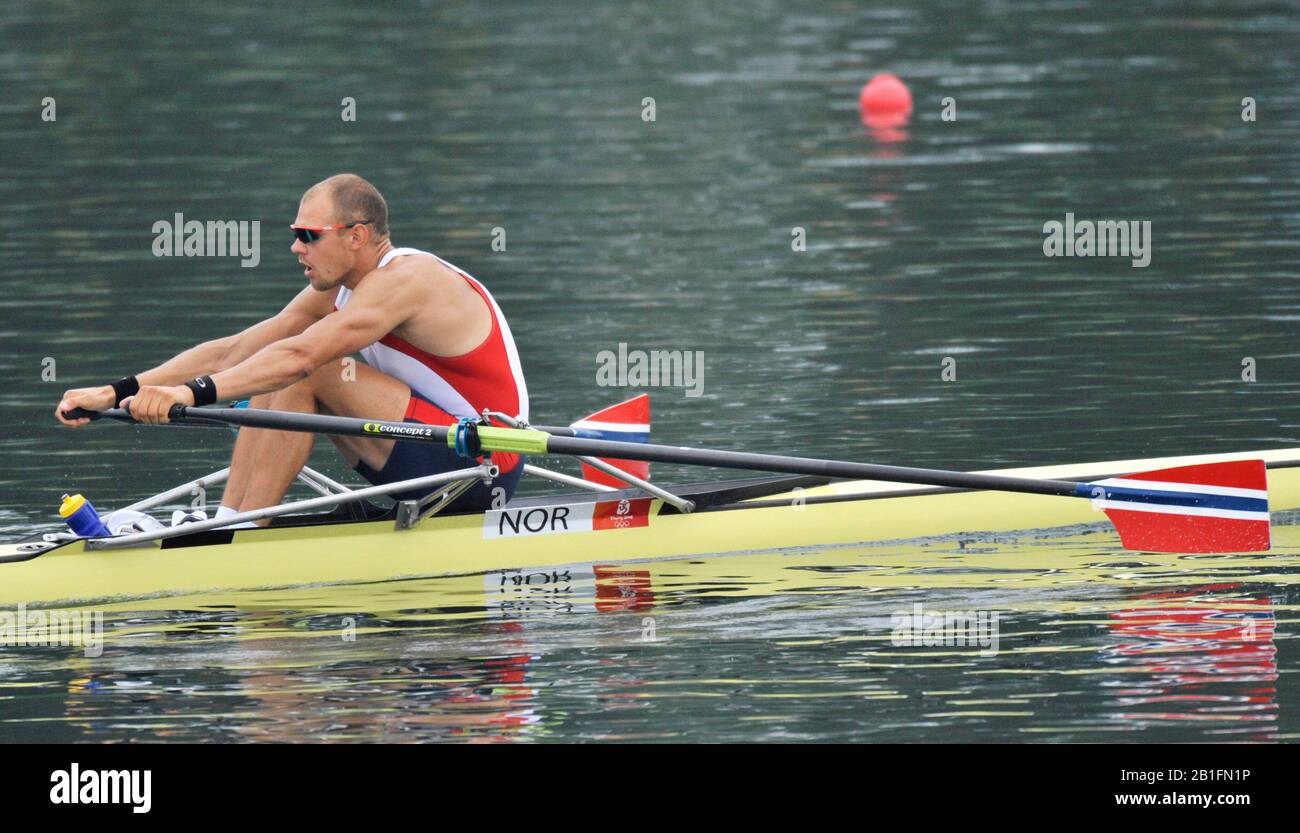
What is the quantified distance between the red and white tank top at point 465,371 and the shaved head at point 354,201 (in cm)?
23

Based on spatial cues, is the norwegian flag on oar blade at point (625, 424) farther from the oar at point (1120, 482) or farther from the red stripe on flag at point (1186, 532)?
the red stripe on flag at point (1186, 532)

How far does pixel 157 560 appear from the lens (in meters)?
8.96

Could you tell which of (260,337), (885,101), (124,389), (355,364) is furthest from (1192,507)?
(885,101)

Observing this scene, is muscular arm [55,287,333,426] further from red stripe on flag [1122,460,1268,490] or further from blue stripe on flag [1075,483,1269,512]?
red stripe on flag [1122,460,1268,490]

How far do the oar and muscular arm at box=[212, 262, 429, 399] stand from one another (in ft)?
0.76

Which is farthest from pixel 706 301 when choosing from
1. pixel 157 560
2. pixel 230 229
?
pixel 157 560

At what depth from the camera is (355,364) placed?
901cm

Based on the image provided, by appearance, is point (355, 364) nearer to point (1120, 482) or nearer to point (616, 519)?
point (616, 519)

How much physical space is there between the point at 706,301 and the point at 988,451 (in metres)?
4.58

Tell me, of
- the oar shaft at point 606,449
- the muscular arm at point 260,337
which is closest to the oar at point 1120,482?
the oar shaft at point 606,449

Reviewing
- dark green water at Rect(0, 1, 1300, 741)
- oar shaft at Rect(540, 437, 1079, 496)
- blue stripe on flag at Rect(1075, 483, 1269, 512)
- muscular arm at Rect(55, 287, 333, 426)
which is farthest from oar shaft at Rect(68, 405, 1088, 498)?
muscular arm at Rect(55, 287, 333, 426)

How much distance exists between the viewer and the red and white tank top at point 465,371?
917 centimetres

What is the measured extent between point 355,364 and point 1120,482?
3.37 m
